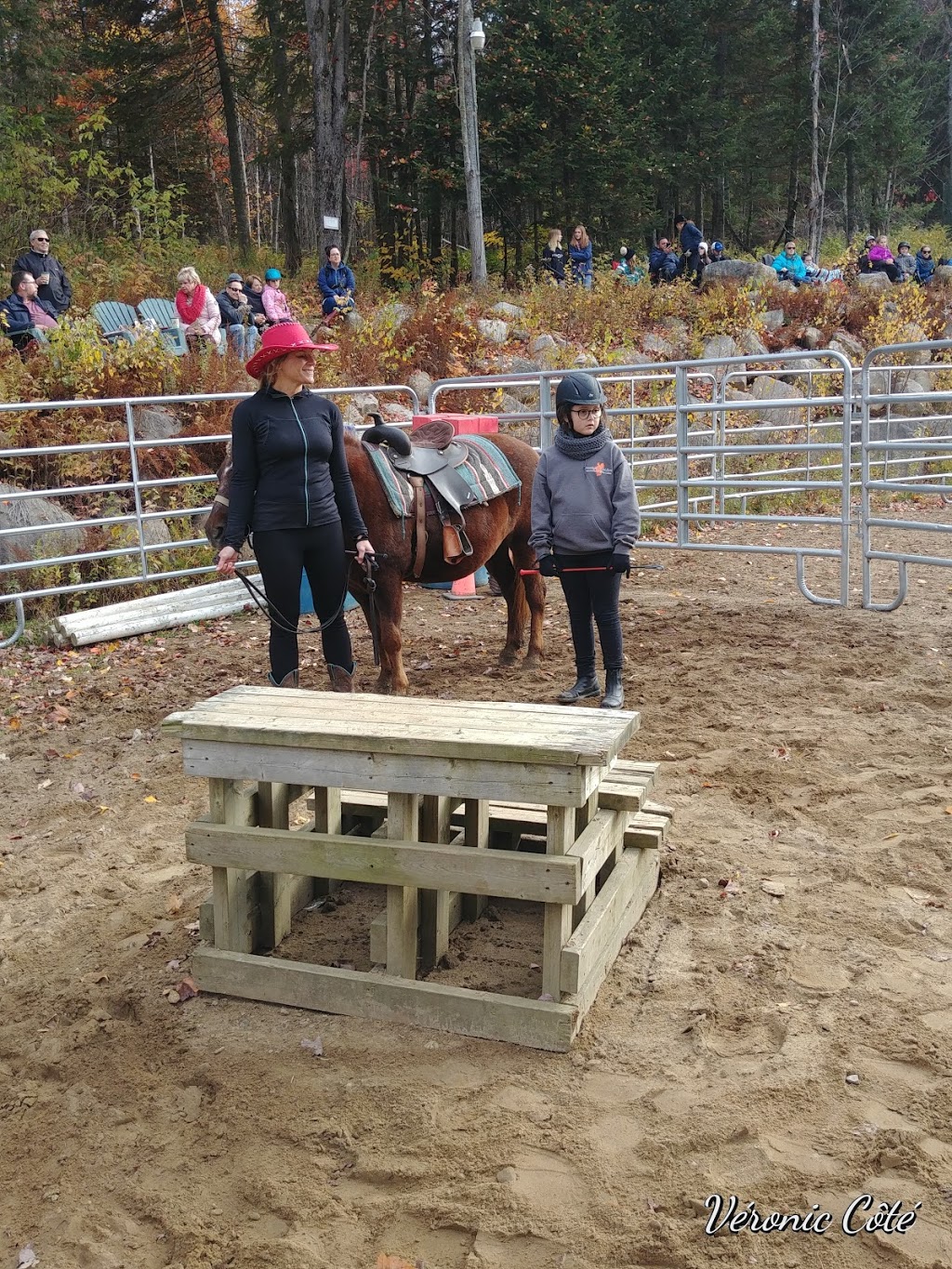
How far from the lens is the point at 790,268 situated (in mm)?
22109

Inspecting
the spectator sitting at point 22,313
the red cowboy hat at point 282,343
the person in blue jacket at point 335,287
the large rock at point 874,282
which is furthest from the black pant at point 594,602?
the large rock at point 874,282

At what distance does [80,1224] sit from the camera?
2398 millimetres

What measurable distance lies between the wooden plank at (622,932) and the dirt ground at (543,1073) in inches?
2.1

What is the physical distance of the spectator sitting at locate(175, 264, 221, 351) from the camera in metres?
11.8

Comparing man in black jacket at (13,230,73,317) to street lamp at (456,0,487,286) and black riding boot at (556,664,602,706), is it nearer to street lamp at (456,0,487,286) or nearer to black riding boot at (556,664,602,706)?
black riding boot at (556,664,602,706)

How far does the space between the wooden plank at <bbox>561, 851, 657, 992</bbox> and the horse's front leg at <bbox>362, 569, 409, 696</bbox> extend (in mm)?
2502

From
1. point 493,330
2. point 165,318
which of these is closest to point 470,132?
point 493,330

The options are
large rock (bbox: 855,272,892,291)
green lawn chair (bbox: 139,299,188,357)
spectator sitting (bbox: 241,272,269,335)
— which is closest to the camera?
green lawn chair (bbox: 139,299,188,357)

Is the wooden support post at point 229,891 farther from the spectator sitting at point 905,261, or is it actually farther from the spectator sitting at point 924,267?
the spectator sitting at point 924,267

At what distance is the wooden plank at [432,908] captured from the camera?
3221 millimetres

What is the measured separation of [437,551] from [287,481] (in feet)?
4.65

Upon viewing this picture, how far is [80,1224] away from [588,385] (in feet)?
13.2

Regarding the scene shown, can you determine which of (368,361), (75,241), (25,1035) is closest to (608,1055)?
(25,1035)

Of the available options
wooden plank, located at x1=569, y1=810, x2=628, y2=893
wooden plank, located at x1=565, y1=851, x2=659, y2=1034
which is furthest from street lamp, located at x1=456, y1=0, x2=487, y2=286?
wooden plank, located at x1=569, y1=810, x2=628, y2=893
